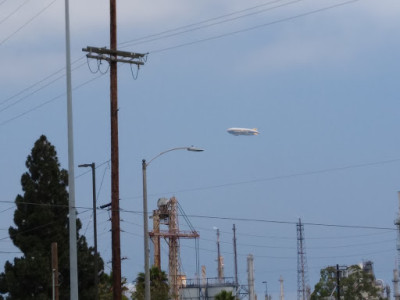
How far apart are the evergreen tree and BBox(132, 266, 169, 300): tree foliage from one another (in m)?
19.2

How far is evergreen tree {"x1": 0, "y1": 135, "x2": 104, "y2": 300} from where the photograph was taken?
156 ft

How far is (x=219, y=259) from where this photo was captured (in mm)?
119750

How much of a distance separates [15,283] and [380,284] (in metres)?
97.0

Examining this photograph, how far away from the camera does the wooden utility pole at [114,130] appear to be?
104 feet

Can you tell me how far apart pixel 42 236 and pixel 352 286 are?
79.5 meters

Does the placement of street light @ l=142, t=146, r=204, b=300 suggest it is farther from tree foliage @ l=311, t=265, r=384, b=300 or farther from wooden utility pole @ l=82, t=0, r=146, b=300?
tree foliage @ l=311, t=265, r=384, b=300

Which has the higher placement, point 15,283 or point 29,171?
point 29,171

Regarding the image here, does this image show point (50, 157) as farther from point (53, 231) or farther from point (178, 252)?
point (178, 252)

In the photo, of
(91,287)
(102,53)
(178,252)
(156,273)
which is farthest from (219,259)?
(102,53)

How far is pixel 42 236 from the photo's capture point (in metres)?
49.5

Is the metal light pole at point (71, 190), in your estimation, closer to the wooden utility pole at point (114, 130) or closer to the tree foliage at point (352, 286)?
the wooden utility pole at point (114, 130)

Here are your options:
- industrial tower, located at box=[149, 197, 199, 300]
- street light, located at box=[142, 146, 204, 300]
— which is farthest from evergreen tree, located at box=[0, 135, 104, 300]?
industrial tower, located at box=[149, 197, 199, 300]

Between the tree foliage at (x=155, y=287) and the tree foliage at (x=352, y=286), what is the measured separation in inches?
1941

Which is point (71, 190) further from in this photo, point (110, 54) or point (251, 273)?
point (251, 273)
